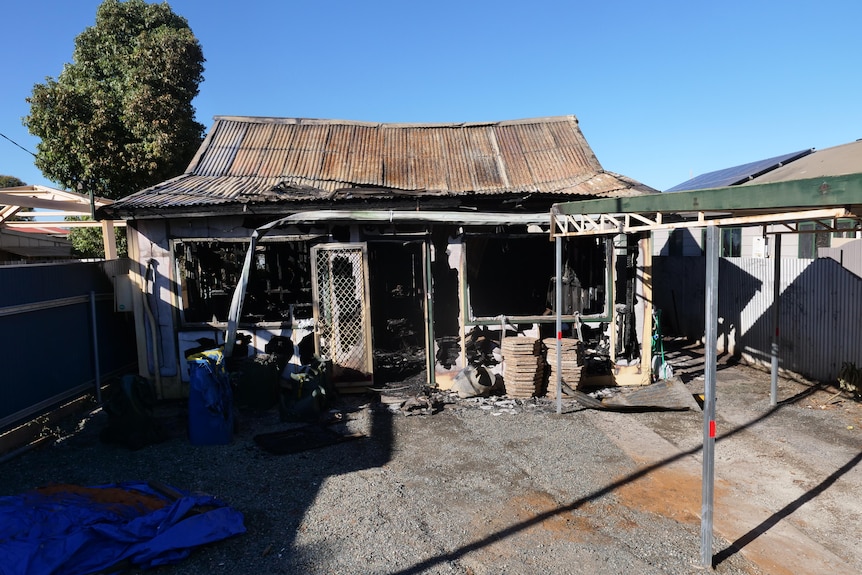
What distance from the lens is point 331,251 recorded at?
786 cm

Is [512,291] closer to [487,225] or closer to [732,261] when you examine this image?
[487,225]

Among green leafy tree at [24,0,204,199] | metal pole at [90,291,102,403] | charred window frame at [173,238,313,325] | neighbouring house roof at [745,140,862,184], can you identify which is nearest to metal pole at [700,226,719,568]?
charred window frame at [173,238,313,325]

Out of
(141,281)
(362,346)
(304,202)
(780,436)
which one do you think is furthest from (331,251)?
(780,436)

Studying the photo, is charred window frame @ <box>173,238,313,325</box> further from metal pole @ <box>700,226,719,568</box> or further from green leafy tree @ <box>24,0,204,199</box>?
green leafy tree @ <box>24,0,204,199</box>

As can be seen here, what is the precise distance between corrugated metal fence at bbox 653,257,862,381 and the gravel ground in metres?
1.33

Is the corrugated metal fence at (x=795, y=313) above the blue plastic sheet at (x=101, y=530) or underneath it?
above

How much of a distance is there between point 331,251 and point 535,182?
399 cm

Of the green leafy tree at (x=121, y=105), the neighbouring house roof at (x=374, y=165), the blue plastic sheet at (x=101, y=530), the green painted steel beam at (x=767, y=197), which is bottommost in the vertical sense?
the blue plastic sheet at (x=101, y=530)

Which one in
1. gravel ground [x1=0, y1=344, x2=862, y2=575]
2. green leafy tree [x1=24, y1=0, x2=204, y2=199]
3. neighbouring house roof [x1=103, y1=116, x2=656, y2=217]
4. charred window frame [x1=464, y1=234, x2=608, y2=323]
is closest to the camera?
gravel ground [x1=0, y1=344, x2=862, y2=575]

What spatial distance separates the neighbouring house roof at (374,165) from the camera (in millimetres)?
8023

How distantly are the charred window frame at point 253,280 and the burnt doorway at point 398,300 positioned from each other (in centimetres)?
165

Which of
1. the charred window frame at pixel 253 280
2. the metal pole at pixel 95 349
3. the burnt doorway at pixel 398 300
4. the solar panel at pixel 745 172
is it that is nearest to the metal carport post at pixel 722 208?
the charred window frame at pixel 253 280

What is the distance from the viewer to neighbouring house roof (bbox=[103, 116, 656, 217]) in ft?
26.3

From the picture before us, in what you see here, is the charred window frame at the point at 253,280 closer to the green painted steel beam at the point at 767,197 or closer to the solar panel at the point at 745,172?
the green painted steel beam at the point at 767,197
